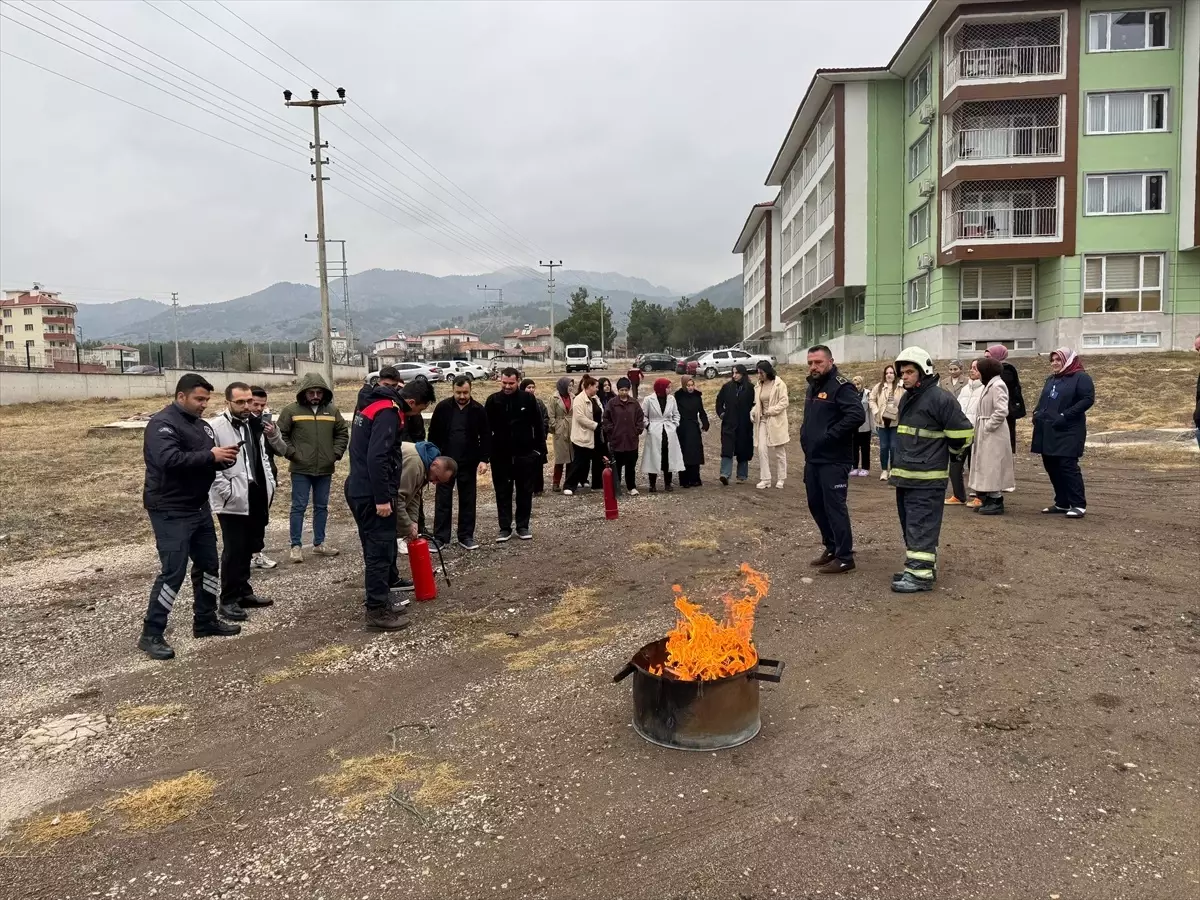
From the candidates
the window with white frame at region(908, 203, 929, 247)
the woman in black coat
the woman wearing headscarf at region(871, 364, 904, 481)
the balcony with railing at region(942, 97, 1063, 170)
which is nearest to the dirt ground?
the woman wearing headscarf at region(871, 364, 904, 481)

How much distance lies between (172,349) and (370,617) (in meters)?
56.6

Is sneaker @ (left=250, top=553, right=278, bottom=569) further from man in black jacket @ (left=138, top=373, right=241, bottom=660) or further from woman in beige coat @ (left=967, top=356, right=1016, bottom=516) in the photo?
woman in beige coat @ (left=967, top=356, right=1016, bottom=516)

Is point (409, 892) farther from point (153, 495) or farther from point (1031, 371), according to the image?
point (1031, 371)

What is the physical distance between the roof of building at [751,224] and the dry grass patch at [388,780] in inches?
2069

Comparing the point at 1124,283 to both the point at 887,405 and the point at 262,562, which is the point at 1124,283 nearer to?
the point at 887,405

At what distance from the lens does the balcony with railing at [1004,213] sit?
28000mm

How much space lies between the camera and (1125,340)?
91.5 feet

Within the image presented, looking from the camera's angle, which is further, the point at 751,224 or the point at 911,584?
the point at 751,224

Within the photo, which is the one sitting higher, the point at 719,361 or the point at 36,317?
the point at 36,317

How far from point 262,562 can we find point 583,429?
191 inches

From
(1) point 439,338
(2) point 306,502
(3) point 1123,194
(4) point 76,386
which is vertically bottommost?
(2) point 306,502

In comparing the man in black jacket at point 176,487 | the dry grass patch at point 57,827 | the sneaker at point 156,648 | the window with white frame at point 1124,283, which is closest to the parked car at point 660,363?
the window with white frame at point 1124,283

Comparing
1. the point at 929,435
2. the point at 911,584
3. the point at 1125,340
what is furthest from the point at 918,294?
the point at 911,584

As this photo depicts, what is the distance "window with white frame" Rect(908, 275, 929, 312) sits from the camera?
31.1 metres
